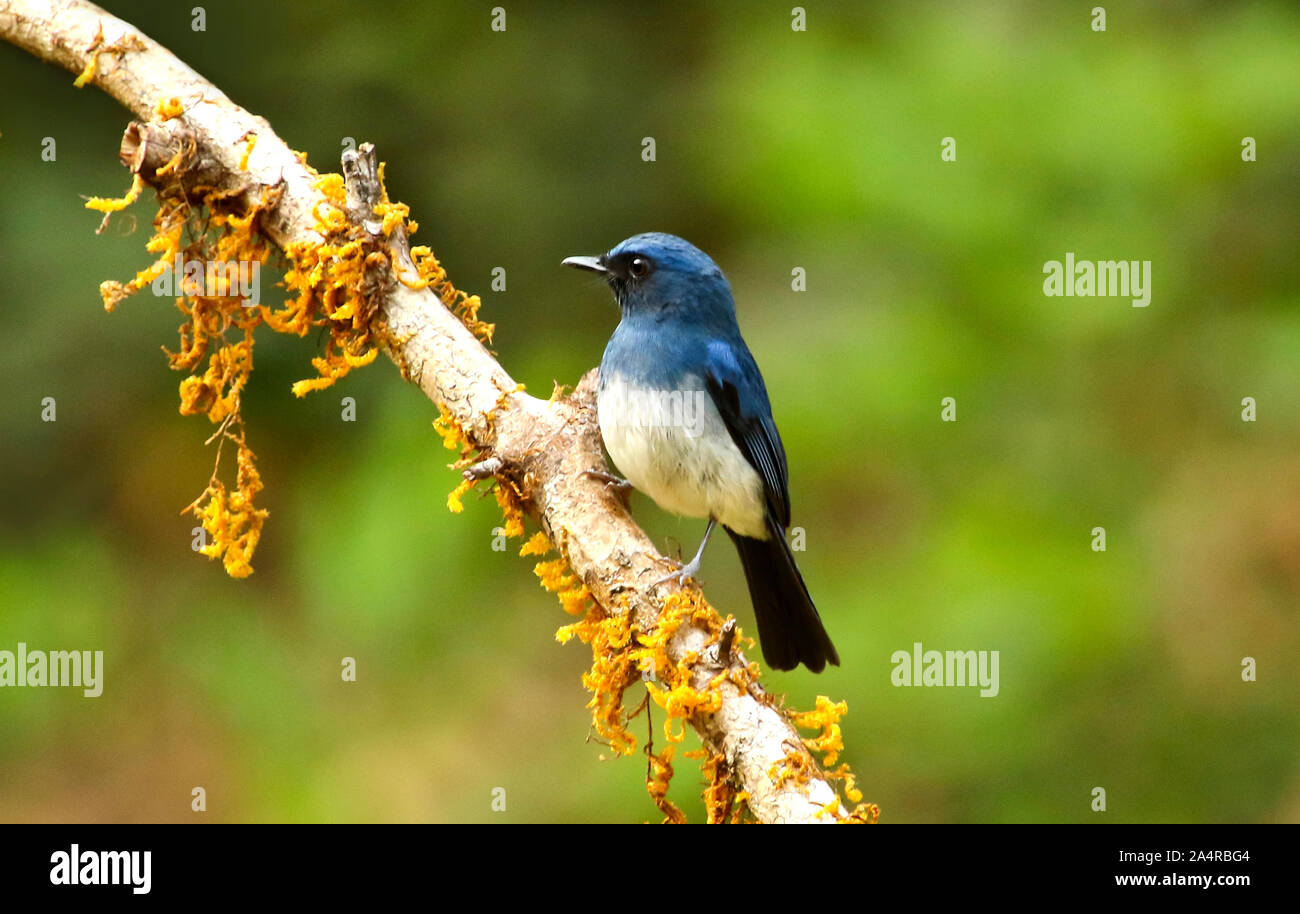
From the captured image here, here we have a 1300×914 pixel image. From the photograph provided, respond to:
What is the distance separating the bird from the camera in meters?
3.67

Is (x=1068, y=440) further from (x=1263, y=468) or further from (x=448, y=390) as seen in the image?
(x=448, y=390)

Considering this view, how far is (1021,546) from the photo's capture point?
485 cm

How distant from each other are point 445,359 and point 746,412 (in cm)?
104

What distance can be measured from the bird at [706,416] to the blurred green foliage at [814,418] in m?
1.01

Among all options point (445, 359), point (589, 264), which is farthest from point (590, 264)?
point (445, 359)

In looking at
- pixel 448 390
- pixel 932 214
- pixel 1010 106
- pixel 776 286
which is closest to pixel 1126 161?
pixel 1010 106

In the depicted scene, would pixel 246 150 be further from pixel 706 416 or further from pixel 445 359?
pixel 706 416

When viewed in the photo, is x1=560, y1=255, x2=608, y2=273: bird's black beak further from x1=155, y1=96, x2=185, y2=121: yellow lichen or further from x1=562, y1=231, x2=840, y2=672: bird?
x1=155, y1=96, x2=185, y2=121: yellow lichen

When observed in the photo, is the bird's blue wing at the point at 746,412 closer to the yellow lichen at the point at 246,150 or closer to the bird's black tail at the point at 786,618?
the bird's black tail at the point at 786,618

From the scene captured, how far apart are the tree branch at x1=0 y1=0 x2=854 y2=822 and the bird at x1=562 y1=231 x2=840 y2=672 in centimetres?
26

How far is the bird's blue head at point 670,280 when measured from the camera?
3811 millimetres

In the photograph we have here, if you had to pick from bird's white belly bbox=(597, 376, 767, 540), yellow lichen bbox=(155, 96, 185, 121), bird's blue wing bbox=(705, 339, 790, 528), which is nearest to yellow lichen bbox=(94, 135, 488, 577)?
yellow lichen bbox=(155, 96, 185, 121)

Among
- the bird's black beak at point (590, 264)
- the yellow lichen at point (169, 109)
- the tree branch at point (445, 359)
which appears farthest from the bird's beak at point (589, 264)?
the yellow lichen at point (169, 109)

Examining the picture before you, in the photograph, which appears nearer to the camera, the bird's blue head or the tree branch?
the tree branch
